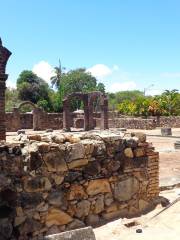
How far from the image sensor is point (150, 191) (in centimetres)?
711

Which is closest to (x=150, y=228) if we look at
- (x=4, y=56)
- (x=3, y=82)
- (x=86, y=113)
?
(x=3, y=82)

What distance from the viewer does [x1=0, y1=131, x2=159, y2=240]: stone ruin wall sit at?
17.1ft

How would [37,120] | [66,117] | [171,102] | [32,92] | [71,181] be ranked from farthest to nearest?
[32,92] → [171,102] → [37,120] → [66,117] → [71,181]

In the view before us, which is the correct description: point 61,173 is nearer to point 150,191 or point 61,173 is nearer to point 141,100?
point 150,191

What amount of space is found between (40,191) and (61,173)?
0.44 metres

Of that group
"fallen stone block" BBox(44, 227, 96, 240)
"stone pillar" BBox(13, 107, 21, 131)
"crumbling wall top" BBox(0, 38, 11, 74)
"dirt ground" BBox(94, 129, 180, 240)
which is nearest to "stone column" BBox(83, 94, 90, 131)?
"stone pillar" BBox(13, 107, 21, 131)

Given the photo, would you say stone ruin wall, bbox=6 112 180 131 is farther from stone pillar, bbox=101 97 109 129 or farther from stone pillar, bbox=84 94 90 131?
stone pillar, bbox=101 97 109 129

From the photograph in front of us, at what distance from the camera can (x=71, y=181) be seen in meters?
5.88

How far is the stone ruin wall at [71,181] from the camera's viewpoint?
5.20 metres

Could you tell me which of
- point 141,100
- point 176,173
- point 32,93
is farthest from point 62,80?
point 176,173

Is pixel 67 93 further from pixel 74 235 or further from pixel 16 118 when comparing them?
pixel 74 235

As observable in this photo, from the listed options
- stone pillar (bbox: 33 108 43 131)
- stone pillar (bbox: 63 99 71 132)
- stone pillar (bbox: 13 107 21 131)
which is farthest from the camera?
stone pillar (bbox: 13 107 21 131)

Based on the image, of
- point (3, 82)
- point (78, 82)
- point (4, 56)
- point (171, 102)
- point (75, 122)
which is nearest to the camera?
point (3, 82)

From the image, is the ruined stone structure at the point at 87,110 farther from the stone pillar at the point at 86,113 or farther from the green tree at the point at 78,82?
the green tree at the point at 78,82
